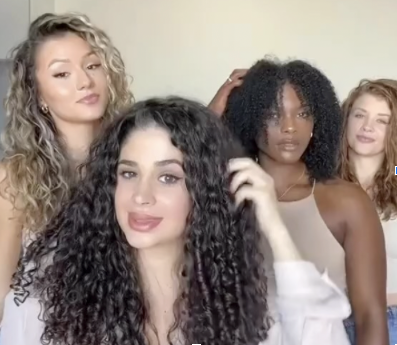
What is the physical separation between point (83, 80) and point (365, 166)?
90cm

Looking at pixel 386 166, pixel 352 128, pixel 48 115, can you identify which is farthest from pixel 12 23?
pixel 386 166

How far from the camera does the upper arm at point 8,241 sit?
1.30 m

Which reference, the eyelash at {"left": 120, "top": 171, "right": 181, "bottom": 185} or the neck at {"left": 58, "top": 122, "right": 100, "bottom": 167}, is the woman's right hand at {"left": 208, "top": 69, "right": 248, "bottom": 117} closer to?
the neck at {"left": 58, "top": 122, "right": 100, "bottom": 167}

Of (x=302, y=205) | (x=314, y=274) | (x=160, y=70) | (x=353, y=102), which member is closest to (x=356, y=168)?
(x=353, y=102)

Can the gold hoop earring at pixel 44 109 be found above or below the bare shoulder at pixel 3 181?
above

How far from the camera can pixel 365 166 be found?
1.85 meters

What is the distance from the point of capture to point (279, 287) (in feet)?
3.46

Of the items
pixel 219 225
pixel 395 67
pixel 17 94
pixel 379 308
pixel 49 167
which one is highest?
pixel 395 67

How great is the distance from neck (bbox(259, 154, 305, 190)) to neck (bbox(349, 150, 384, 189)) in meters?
0.52

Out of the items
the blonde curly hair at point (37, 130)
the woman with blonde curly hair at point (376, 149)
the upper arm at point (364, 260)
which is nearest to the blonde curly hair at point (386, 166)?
the woman with blonde curly hair at point (376, 149)

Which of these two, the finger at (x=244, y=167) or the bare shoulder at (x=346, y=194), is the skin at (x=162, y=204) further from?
the bare shoulder at (x=346, y=194)

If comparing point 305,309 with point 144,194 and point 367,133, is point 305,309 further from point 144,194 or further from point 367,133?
point 367,133

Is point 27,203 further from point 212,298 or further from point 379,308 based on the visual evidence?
point 379,308

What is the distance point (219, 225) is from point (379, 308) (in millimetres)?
417
